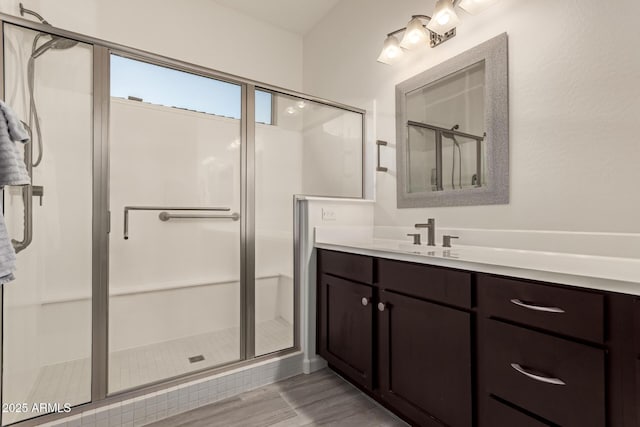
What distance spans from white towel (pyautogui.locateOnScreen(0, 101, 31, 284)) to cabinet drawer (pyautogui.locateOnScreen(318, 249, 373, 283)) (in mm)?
1361

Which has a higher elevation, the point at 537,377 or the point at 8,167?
the point at 8,167

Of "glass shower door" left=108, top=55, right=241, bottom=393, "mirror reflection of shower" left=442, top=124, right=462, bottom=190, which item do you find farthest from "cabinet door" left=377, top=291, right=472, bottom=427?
"glass shower door" left=108, top=55, right=241, bottom=393

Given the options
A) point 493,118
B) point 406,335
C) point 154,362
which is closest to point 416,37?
point 493,118

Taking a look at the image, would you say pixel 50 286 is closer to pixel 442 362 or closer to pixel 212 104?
pixel 212 104

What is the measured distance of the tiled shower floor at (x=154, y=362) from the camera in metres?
1.43

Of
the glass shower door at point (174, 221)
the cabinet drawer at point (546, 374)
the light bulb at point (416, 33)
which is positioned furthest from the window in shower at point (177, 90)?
the cabinet drawer at point (546, 374)

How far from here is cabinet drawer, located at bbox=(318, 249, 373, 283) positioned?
5.29 feet

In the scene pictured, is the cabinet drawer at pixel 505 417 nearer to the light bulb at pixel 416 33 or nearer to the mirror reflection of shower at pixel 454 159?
the mirror reflection of shower at pixel 454 159

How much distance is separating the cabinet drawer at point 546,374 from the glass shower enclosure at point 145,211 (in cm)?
126

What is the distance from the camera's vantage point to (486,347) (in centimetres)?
109

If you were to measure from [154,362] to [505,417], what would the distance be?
69.1 inches

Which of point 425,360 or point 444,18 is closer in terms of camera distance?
point 425,360

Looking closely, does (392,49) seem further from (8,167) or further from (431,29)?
(8,167)

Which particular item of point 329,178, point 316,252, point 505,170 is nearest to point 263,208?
point 316,252
